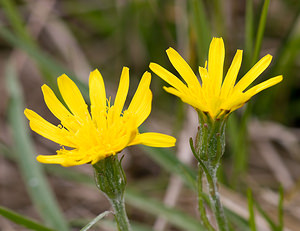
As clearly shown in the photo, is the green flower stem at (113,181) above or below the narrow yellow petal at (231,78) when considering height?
below

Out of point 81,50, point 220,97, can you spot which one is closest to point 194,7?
point 220,97

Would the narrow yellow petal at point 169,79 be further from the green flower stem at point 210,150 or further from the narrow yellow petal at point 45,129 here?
the narrow yellow petal at point 45,129

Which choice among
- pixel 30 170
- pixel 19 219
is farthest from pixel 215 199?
pixel 30 170

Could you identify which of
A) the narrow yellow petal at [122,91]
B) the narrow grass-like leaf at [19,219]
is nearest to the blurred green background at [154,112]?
the narrow grass-like leaf at [19,219]

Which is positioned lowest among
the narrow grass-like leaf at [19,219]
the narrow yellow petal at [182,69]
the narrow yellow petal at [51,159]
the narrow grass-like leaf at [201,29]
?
the narrow grass-like leaf at [19,219]

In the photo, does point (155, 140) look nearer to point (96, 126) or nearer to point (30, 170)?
point (96, 126)

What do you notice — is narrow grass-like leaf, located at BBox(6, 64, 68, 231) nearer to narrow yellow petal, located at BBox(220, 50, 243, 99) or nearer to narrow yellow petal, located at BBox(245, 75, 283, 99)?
narrow yellow petal, located at BBox(220, 50, 243, 99)

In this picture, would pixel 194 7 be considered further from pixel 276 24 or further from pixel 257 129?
pixel 276 24
